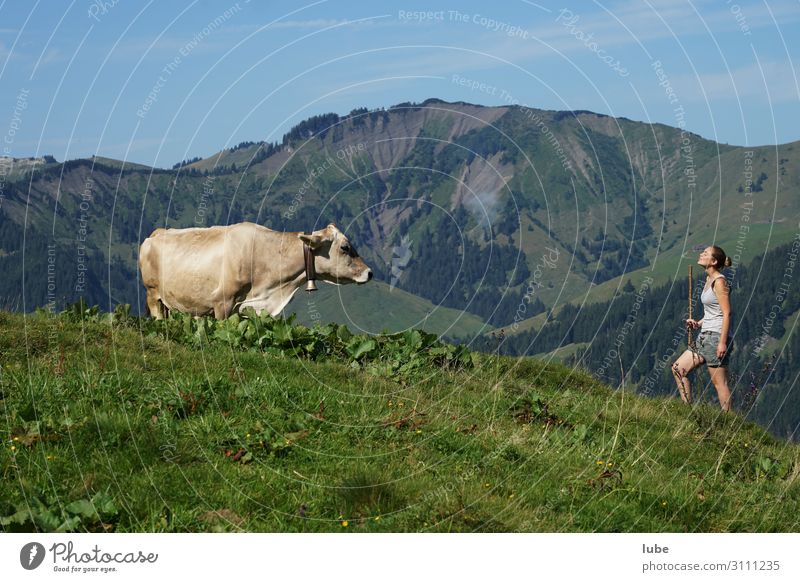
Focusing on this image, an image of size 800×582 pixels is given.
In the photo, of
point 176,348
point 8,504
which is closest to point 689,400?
point 176,348

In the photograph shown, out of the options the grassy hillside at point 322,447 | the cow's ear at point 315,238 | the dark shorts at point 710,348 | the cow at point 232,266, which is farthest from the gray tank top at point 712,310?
the cow's ear at point 315,238

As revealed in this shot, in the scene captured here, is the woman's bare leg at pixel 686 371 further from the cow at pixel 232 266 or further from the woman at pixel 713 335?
the cow at pixel 232 266

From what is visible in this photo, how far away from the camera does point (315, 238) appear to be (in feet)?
76.1

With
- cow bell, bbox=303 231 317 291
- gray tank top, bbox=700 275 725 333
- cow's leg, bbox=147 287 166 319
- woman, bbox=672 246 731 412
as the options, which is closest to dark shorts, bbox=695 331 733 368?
woman, bbox=672 246 731 412

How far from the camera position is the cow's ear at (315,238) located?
75.3ft

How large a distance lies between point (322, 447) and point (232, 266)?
11853 millimetres

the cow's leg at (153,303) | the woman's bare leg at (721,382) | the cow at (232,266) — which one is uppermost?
the cow at (232,266)

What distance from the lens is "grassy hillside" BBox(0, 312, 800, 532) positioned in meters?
9.10

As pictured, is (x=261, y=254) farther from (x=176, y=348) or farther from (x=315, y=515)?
(x=315, y=515)

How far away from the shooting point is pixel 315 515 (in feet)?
29.8

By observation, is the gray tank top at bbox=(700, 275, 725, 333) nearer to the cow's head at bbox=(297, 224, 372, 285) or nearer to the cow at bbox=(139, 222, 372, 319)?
the cow's head at bbox=(297, 224, 372, 285)

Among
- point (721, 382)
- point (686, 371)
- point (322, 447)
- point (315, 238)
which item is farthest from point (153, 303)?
point (322, 447)

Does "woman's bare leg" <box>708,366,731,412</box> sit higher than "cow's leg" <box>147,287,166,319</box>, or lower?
lower

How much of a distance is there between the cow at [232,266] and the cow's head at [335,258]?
0.02 metres
